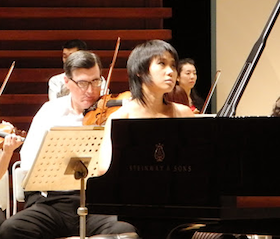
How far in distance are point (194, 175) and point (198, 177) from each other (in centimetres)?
2

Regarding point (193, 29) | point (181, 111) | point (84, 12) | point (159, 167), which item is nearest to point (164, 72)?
point (181, 111)

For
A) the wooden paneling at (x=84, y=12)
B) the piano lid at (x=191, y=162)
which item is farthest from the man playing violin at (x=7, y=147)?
the wooden paneling at (x=84, y=12)

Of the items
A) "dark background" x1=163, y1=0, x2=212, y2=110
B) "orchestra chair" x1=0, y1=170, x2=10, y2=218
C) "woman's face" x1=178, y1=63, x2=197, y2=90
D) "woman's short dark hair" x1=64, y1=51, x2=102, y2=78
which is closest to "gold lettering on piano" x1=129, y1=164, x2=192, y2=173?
Result: "woman's short dark hair" x1=64, y1=51, x2=102, y2=78

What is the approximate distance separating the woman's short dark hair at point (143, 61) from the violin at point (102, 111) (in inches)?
21.0

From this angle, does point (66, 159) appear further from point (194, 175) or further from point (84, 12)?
point (84, 12)

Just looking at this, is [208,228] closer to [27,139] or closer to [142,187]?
[142,187]

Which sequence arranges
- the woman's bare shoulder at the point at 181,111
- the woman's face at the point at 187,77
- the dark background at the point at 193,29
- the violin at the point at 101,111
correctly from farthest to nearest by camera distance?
the dark background at the point at 193,29, the woman's face at the point at 187,77, the violin at the point at 101,111, the woman's bare shoulder at the point at 181,111

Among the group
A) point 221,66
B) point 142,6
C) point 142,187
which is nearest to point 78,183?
point 142,187

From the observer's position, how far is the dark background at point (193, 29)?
23.7 feet

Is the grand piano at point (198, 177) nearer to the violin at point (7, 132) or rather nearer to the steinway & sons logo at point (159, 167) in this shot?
the steinway & sons logo at point (159, 167)

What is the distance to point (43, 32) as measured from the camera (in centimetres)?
647

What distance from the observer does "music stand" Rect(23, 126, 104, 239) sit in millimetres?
2943

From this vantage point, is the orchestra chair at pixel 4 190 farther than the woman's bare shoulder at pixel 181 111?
Yes

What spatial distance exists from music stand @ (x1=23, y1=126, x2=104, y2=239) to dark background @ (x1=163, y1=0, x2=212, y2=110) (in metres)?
4.14
